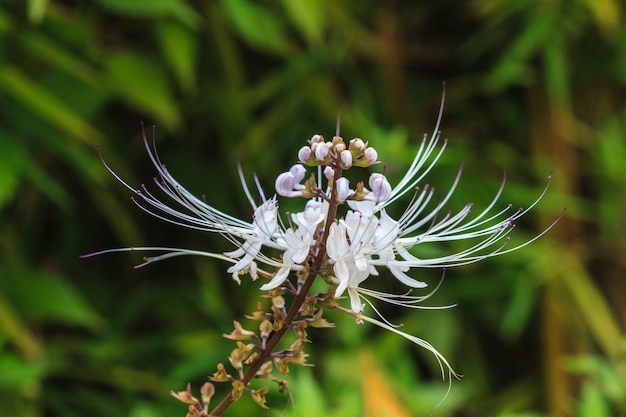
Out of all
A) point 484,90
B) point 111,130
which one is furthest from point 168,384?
point 484,90

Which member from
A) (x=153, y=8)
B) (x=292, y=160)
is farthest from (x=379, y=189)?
(x=292, y=160)

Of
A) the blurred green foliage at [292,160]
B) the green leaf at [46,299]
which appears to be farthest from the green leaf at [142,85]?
the green leaf at [46,299]

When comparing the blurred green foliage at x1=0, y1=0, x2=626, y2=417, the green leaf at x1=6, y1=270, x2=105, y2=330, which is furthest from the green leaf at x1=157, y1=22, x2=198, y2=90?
the green leaf at x1=6, y1=270, x2=105, y2=330

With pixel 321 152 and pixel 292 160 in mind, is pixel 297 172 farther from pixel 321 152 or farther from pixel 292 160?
pixel 292 160

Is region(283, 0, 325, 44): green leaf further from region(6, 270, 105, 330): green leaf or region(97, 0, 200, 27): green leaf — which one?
region(6, 270, 105, 330): green leaf

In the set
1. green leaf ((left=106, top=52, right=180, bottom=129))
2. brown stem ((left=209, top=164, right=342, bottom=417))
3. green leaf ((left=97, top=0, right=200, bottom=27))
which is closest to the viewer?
brown stem ((left=209, top=164, right=342, bottom=417))

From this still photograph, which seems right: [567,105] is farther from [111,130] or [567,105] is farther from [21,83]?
[21,83]
